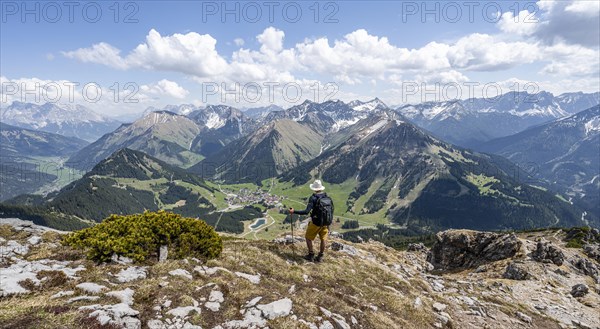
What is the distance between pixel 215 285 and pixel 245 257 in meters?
5.95

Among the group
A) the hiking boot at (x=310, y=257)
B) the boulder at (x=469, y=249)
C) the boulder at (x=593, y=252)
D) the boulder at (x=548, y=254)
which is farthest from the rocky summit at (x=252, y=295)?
the boulder at (x=593, y=252)

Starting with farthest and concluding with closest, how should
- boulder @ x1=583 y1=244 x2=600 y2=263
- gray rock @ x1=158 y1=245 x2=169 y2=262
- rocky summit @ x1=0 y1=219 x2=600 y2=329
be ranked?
boulder @ x1=583 y1=244 x2=600 y2=263 → gray rock @ x1=158 y1=245 x2=169 y2=262 → rocky summit @ x1=0 y1=219 x2=600 y2=329

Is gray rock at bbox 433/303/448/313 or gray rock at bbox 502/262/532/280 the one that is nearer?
gray rock at bbox 433/303/448/313

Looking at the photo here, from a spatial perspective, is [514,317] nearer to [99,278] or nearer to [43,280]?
[99,278]

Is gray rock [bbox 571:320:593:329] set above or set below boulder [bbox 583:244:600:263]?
above

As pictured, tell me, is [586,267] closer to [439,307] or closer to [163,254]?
[439,307]

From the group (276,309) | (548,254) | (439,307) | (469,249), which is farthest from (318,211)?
(469,249)

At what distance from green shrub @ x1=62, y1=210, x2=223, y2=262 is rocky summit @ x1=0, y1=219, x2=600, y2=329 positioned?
67 centimetres

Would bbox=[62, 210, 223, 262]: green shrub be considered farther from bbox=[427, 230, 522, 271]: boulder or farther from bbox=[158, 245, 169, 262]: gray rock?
bbox=[427, 230, 522, 271]: boulder

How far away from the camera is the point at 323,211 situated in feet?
70.0

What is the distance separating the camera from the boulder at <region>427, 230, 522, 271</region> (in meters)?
48.5

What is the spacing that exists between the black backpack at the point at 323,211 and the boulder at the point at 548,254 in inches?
1537

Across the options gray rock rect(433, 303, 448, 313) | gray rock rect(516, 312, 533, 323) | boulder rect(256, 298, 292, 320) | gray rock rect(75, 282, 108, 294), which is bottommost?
gray rock rect(516, 312, 533, 323)

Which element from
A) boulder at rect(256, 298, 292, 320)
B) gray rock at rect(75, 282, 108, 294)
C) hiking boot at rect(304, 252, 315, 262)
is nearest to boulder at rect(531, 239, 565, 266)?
hiking boot at rect(304, 252, 315, 262)
